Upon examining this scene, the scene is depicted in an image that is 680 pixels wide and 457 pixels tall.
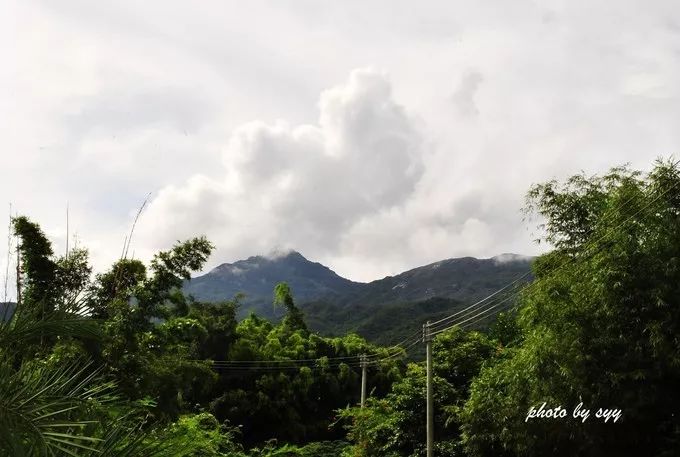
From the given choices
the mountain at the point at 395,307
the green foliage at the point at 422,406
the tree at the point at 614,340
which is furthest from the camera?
the mountain at the point at 395,307

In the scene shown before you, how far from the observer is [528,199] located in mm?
16891

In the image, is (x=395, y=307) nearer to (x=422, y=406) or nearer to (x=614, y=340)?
(x=422, y=406)

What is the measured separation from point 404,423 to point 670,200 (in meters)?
10.3

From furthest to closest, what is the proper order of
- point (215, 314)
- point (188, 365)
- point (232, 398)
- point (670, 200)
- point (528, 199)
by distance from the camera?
point (215, 314) < point (232, 398) < point (528, 199) < point (188, 365) < point (670, 200)

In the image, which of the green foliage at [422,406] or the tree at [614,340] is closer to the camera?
the tree at [614,340]

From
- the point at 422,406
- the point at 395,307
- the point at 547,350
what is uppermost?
the point at 395,307

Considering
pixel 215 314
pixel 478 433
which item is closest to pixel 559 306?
pixel 478 433

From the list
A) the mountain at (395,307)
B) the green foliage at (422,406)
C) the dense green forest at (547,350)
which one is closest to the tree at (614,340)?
the dense green forest at (547,350)

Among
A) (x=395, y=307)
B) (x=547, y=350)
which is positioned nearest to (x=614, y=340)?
(x=547, y=350)

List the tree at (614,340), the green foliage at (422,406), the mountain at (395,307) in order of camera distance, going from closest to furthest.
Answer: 1. the tree at (614,340)
2. the green foliage at (422,406)
3. the mountain at (395,307)

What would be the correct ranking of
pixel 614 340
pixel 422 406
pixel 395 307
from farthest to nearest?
pixel 395 307
pixel 422 406
pixel 614 340

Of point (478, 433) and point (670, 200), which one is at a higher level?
point (670, 200)

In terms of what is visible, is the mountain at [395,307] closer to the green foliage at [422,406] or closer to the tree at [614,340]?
the green foliage at [422,406]

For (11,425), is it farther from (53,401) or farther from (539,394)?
(539,394)
